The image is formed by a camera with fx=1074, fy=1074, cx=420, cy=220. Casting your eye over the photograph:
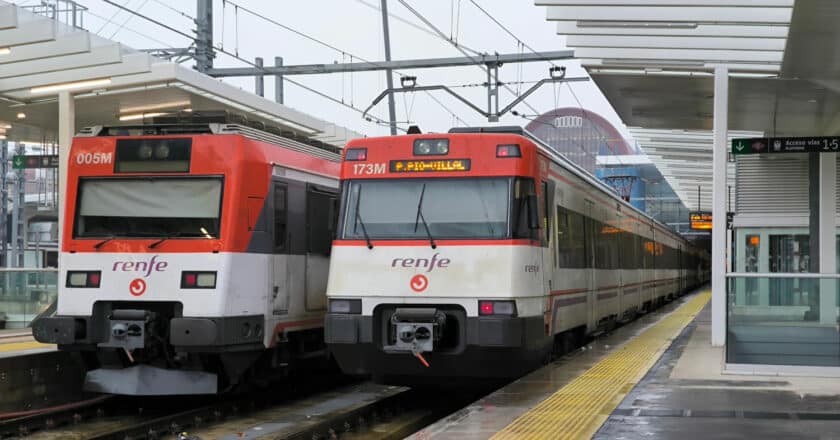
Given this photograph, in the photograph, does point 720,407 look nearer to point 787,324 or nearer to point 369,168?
point 787,324

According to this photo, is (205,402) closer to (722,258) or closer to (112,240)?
(112,240)

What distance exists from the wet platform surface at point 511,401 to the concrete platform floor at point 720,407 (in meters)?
0.89

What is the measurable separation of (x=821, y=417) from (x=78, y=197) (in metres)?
8.35

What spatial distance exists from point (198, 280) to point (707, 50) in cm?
834

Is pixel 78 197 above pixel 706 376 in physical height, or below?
above

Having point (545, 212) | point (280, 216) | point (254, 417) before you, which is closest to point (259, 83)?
point (280, 216)

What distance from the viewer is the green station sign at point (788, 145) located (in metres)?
Answer: 15.7

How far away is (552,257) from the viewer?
12875 millimetres

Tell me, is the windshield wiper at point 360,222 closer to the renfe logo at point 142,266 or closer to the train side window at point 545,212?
the train side window at point 545,212

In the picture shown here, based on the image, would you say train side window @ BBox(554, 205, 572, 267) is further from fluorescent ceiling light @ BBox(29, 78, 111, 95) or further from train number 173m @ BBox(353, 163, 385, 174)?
fluorescent ceiling light @ BBox(29, 78, 111, 95)

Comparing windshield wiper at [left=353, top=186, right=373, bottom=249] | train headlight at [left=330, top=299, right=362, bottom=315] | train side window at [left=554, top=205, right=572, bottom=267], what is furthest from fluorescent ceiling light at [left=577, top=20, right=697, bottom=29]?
train headlight at [left=330, top=299, right=362, bottom=315]

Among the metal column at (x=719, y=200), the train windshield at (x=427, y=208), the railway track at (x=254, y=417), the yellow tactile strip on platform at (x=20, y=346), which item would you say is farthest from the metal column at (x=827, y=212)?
the yellow tactile strip on platform at (x=20, y=346)

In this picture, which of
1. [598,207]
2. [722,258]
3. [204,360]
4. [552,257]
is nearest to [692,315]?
[598,207]

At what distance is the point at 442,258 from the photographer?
1163 centimetres
